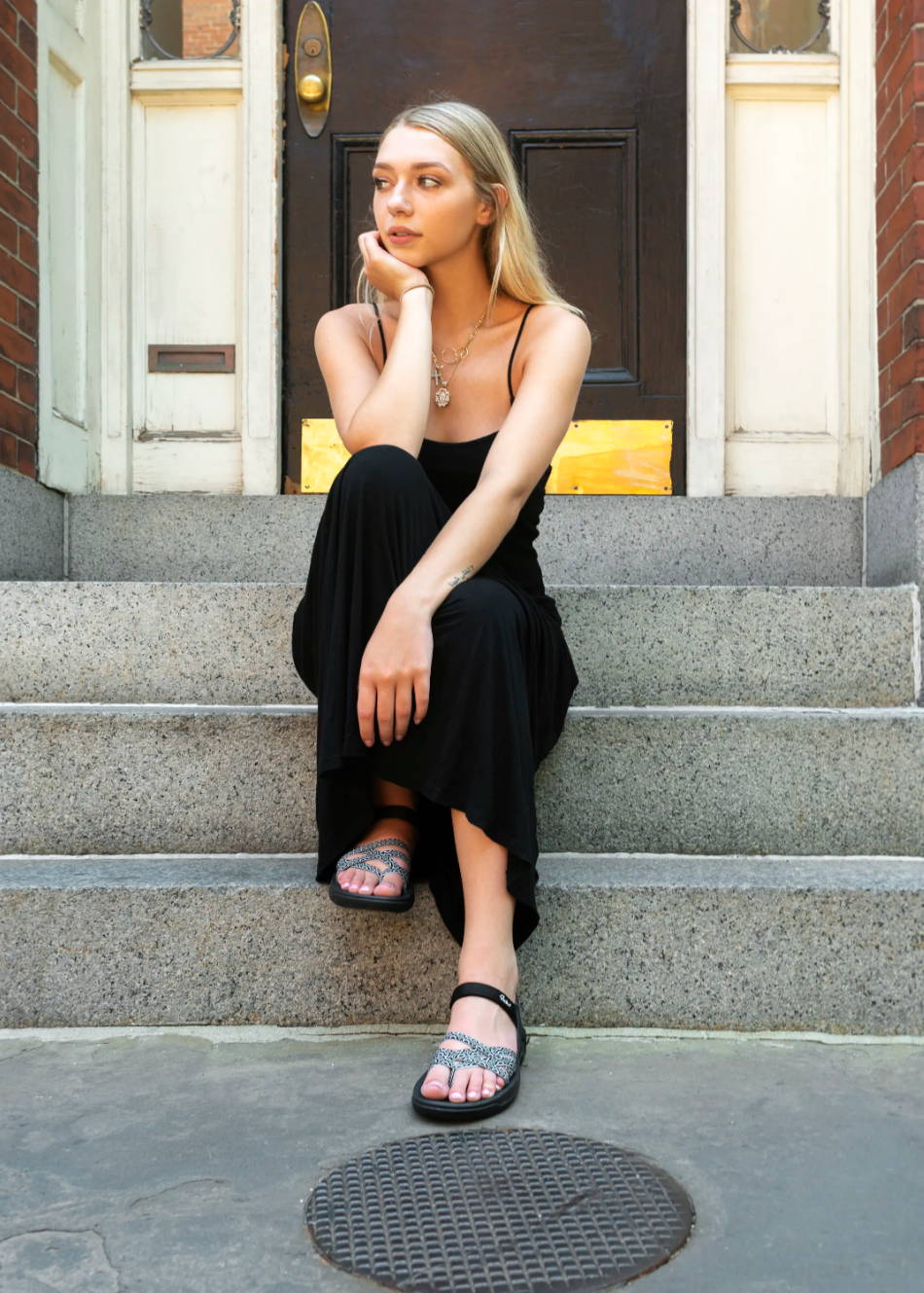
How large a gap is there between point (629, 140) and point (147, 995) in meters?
2.61

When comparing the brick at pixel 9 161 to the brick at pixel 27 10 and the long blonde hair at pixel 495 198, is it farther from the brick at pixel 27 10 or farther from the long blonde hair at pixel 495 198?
the long blonde hair at pixel 495 198

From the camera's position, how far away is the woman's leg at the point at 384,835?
5.14 feet

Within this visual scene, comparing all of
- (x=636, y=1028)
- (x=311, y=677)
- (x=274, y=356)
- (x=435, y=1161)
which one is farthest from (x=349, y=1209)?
(x=274, y=356)

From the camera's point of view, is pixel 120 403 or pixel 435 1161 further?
pixel 120 403

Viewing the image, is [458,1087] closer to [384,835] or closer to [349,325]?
[384,835]

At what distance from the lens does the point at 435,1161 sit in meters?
1.24

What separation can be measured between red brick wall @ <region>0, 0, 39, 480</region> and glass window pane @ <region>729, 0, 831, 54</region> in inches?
72.5

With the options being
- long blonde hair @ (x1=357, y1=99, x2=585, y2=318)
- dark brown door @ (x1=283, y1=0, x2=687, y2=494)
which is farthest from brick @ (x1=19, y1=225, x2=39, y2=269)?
long blonde hair @ (x1=357, y1=99, x2=585, y2=318)

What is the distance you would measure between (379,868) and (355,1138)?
1.28 feet

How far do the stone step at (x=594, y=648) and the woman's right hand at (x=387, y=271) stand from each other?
0.58 m

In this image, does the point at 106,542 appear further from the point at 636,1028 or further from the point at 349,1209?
the point at 349,1209

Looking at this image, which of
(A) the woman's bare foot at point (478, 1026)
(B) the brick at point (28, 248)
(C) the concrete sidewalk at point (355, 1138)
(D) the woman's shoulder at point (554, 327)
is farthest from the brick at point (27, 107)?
(A) the woman's bare foot at point (478, 1026)

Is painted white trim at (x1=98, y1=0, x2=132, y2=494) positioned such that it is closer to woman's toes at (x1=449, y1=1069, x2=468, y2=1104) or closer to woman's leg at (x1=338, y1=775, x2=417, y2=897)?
woman's leg at (x1=338, y1=775, x2=417, y2=897)

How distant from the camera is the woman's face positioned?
70.3 inches
